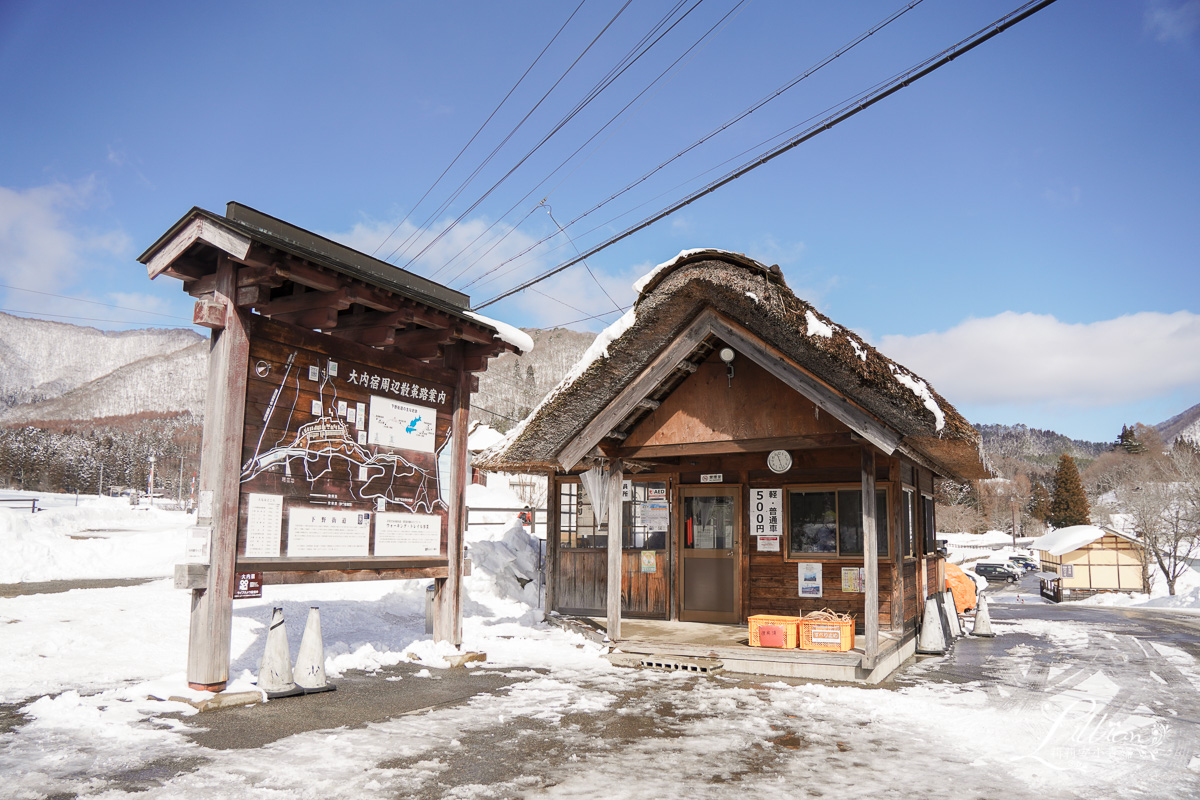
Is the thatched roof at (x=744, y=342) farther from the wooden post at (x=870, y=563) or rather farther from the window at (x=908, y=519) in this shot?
the window at (x=908, y=519)

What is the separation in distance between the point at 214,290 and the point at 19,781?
14.2 feet

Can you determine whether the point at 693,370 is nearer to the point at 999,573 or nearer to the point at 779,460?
the point at 779,460

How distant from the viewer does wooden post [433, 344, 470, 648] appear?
373 inches

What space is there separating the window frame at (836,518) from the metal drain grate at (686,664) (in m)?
3.10

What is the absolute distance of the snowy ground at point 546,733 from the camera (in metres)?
4.87

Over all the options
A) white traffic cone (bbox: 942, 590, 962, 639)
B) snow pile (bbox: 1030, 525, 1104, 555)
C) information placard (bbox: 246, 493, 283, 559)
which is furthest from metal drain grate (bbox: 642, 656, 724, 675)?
snow pile (bbox: 1030, 525, 1104, 555)

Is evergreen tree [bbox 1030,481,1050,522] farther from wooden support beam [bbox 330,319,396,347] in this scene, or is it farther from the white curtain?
wooden support beam [bbox 330,319,396,347]

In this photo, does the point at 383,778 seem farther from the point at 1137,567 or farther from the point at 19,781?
the point at 1137,567

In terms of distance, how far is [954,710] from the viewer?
734 centimetres

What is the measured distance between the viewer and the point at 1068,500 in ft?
286

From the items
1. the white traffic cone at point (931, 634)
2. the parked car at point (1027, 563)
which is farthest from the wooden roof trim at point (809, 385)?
the parked car at point (1027, 563)

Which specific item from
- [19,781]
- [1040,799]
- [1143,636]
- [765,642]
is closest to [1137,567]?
[1143,636]

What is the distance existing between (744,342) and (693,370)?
1388mm

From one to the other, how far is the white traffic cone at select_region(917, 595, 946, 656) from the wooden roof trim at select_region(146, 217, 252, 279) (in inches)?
414
